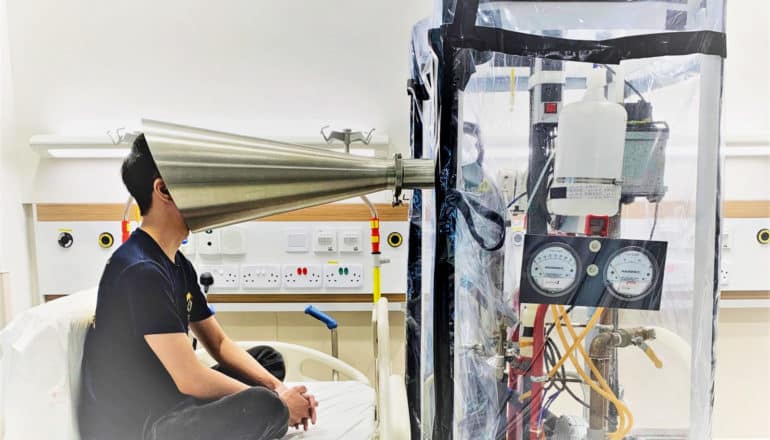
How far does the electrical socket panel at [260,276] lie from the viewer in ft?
5.22

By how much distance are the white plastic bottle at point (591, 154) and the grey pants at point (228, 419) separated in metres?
0.92

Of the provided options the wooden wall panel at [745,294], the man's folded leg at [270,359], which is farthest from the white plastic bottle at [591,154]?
the wooden wall panel at [745,294]

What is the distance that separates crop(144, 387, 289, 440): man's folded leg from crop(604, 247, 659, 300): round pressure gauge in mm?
913

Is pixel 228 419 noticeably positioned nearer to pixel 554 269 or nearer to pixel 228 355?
pixel 228 355

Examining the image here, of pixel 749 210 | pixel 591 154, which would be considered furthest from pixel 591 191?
pixel 749 210

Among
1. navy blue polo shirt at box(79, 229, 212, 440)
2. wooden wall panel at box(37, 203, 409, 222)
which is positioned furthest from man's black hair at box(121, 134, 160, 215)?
wooden wall panel at box(37, 203, 409, 222)

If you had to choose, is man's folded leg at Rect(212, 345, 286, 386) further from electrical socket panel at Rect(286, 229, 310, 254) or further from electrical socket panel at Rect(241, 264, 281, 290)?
electrical socket panel at Rect(286, 229, 310, 254)

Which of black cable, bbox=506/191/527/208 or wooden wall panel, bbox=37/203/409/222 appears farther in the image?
wooden wall panel, bbox=37/203/409/222

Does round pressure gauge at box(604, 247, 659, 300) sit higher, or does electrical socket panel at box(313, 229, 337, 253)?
round pressure gauge at box(604, 247, 659, 300)

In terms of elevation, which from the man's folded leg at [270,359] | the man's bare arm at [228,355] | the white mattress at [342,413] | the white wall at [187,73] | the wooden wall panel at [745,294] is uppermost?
the white wall at [187,73]

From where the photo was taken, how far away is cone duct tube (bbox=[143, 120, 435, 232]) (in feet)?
1.46

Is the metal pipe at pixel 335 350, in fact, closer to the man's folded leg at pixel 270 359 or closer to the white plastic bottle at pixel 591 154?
the man's folded leg at pixel 270 359

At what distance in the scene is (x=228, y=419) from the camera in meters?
0.99

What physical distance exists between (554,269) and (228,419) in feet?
2.91
